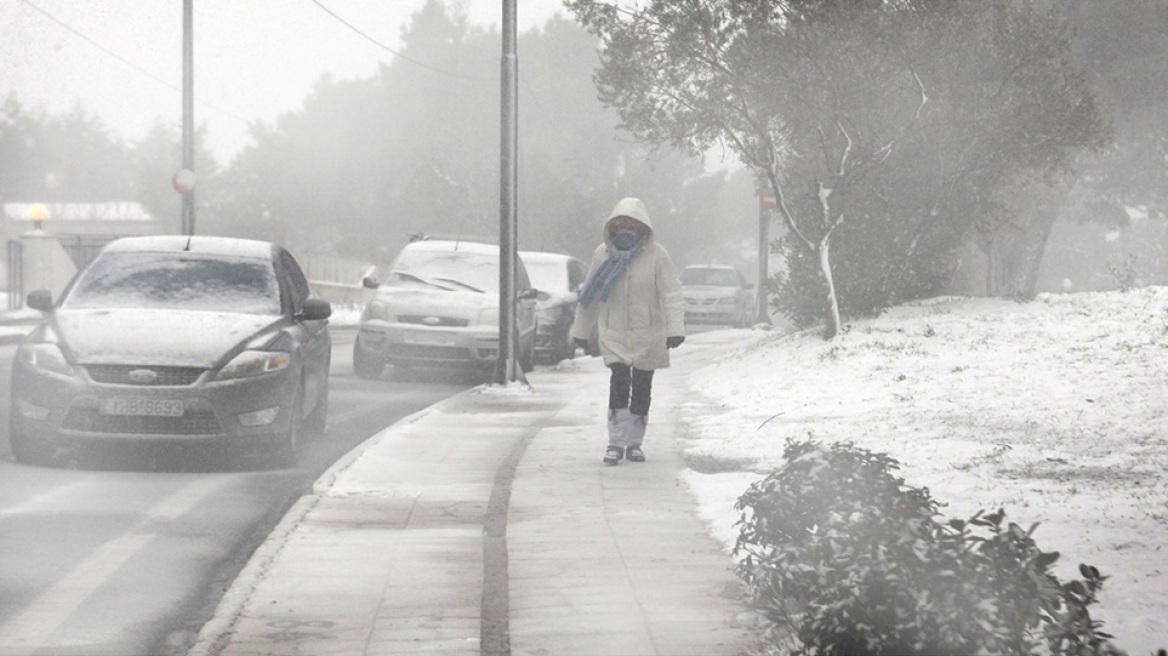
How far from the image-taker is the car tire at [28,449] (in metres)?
10.2

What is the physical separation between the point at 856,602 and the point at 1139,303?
1544cm

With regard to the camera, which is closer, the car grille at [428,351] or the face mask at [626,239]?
the face mask at [626,239]

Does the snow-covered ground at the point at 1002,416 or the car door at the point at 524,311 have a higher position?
the car door at the point at 524,311

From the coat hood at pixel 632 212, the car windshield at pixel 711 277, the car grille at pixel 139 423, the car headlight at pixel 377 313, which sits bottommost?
the car grille at pixel 139 423

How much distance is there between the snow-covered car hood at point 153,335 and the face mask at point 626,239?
251 cm

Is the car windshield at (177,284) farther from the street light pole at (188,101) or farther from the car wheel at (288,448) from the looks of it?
the street light pole at (188,101)

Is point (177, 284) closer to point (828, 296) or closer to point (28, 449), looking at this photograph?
point (28, 449)

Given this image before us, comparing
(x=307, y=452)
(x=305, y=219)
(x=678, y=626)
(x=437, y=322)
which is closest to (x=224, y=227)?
(x=305, y=219)

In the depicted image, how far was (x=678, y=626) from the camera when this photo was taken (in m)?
5.75

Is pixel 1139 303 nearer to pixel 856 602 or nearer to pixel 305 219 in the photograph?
pixel 856 602

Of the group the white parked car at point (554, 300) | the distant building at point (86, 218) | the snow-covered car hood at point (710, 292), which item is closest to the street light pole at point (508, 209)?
the white parked car at point (554, 300)

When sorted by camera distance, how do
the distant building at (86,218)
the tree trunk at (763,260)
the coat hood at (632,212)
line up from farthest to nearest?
the distant building at (86,218), the tree trunk at (763,260), the coat hood at (632,212)

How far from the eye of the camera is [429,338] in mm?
19062

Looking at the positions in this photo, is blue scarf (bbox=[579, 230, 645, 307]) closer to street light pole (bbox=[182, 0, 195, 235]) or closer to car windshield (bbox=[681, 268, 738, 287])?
street light pole (bbox=[182, 0, 195, 235])
